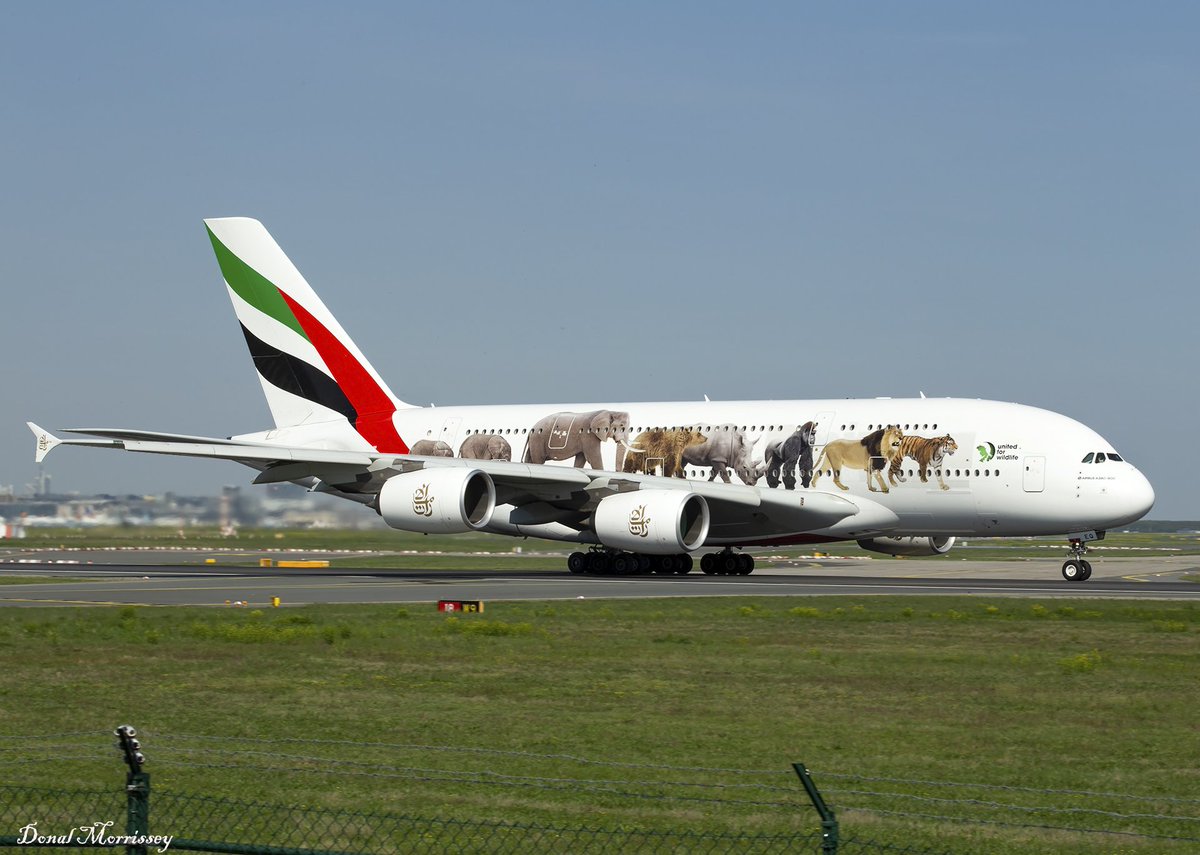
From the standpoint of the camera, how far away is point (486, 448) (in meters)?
45.4

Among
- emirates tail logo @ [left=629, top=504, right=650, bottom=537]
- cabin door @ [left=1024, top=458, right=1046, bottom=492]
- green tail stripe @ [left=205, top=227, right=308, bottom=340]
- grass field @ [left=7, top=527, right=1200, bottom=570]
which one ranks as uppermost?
green tail stripe @ [left=205, top=227, right=308, bottom=340]

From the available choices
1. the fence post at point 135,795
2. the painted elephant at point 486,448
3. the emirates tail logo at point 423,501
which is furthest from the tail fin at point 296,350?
the fence post at point 135,795

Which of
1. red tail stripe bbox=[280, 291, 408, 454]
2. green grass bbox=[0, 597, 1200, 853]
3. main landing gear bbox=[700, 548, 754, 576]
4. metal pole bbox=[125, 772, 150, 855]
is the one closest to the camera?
metal pole bbox=[125, 772, 150, 855]

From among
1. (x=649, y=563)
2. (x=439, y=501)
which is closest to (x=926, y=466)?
(x=649, y=563)

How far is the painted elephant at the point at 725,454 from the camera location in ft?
133

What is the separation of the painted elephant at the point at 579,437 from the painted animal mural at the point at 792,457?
4385 millimetres

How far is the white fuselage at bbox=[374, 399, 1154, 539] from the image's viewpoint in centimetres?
3709

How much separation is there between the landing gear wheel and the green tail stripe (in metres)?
22.5

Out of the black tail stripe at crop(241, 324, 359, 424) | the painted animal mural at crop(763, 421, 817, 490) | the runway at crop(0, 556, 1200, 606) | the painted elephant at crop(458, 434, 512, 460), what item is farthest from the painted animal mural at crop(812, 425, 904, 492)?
the black tail stripe at crop(241, 324, 359, 424)

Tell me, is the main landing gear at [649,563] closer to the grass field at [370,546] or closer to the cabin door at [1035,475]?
the grass field at [370,546]

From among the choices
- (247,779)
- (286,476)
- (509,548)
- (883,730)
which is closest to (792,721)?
(883,730)

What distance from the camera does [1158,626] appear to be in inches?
970

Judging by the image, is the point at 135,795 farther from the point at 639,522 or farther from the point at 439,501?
the point at 639,522

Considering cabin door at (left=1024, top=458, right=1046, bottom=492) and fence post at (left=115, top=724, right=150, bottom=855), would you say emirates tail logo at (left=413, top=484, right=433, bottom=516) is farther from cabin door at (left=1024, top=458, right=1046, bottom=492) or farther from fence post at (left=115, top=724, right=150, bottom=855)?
fence post at (left=115, top=724, right=150, bottom=855)
